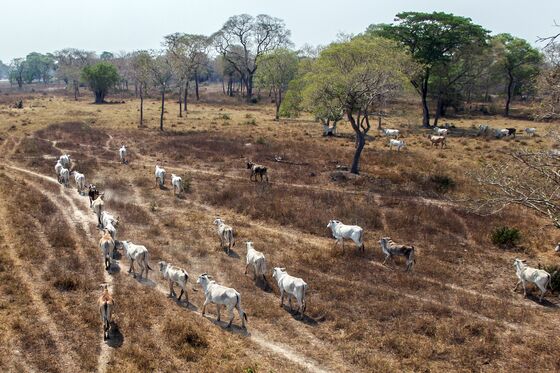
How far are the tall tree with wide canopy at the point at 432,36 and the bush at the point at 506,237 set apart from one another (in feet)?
119

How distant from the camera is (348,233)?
1852 centimetres

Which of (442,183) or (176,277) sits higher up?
(442,183)

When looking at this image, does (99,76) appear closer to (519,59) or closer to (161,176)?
(161,176)

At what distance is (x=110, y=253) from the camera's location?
16234mm

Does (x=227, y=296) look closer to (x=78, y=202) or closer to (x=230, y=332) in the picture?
(x=230, y=332)

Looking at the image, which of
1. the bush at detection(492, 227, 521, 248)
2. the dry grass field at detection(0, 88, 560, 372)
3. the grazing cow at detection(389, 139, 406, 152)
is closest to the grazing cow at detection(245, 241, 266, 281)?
the dry grass field at detection(0, 88, 560, 372)

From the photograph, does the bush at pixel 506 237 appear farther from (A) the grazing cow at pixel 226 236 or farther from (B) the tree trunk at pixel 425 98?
(B) the tree trunk at pixel 425 98

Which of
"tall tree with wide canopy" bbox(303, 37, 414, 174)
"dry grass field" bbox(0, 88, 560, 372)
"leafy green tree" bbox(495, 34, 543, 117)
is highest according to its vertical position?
"leafy green tree" bbox(495, 34, 543, 117)

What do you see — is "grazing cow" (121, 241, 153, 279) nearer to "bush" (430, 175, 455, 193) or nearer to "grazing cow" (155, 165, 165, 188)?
"grazing cow" (155, 165, 165, 188)

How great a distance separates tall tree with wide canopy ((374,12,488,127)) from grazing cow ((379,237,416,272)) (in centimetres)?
3982

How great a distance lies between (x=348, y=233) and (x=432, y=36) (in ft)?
144

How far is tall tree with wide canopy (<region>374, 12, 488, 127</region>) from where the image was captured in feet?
174

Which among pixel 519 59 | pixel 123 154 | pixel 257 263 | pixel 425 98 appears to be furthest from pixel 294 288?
pixel 519 59

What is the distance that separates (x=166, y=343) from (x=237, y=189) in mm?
15234
